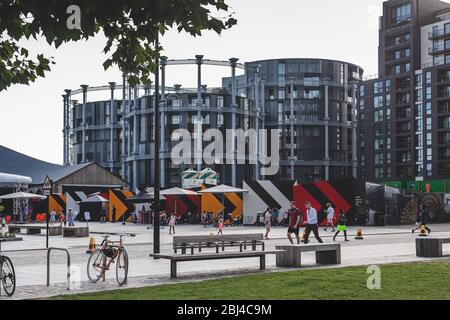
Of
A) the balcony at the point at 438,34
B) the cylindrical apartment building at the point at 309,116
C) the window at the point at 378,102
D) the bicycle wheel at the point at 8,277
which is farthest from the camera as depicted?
the cylindrical apartment building at the point at 309,116

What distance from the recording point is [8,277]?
12.1 meters

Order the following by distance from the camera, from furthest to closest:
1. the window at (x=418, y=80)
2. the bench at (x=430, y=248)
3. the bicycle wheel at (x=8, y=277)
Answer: the window at (x=418, y=80)
the bench at (x=430, y=248)
the bicycle wheel at (x=8, y=277)

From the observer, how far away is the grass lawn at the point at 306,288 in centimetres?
1105

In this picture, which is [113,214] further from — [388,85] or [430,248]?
[388,85]

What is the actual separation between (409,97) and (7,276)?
98.4 m

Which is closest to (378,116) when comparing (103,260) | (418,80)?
(418,80)

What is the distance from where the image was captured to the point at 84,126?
113 meters

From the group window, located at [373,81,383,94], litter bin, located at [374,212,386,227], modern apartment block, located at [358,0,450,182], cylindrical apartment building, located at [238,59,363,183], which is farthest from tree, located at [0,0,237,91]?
window, located at [373,81,383,94]

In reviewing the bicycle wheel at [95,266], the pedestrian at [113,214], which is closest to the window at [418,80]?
the pedestrian at [113,214]

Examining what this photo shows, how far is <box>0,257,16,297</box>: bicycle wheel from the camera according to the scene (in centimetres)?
1197

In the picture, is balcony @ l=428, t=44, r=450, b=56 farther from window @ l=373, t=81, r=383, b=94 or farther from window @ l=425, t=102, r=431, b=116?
window @ l=373, t=81, r=383, b=94

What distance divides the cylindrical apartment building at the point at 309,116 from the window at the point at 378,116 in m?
3.86

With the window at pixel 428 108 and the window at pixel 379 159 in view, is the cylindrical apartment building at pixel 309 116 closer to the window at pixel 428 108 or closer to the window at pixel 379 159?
the window at pixel 379 159

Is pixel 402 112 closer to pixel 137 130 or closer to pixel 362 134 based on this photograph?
pixel 362 134
